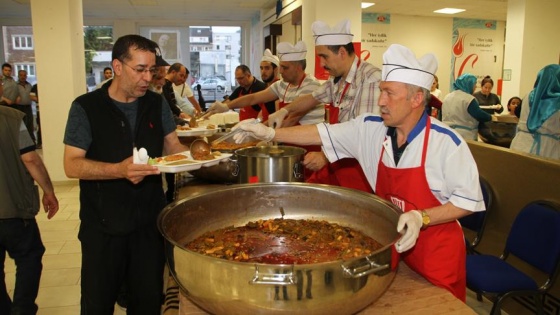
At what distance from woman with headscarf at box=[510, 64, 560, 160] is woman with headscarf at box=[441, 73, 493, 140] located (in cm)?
82

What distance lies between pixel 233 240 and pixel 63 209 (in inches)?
154

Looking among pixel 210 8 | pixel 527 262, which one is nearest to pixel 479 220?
pixel 527 262

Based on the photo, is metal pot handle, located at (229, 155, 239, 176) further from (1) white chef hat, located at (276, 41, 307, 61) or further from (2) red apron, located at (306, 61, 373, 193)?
(1) white chef hat, located at (276, 41, 307, 61)

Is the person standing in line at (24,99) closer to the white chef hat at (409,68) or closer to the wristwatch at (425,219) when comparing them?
the white chef hat at (409,68)

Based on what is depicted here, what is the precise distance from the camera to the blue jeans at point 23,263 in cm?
218

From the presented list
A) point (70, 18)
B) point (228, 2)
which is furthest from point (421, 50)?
point (70, 18)

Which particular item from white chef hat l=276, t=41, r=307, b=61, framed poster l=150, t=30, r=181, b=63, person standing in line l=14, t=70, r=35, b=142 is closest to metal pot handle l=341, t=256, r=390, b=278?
white chef hat l=276, t=41, r=307, b=61

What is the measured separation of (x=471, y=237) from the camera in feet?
10.3

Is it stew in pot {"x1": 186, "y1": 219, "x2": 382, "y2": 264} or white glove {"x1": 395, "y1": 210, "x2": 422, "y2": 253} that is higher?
white glove {"x1": 395, "y1": 210, "x2": 422, "y2": 253}

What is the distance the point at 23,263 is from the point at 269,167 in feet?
4.60

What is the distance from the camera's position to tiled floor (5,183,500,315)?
2.70m

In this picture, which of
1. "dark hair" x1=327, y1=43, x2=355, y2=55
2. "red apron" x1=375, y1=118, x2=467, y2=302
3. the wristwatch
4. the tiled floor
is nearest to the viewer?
the wristwatch

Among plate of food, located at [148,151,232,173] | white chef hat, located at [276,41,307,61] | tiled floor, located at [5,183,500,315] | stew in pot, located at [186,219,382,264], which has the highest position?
white chef hat, located at [276,41,307,61]

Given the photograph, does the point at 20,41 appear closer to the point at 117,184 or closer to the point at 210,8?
the point at 210,8
